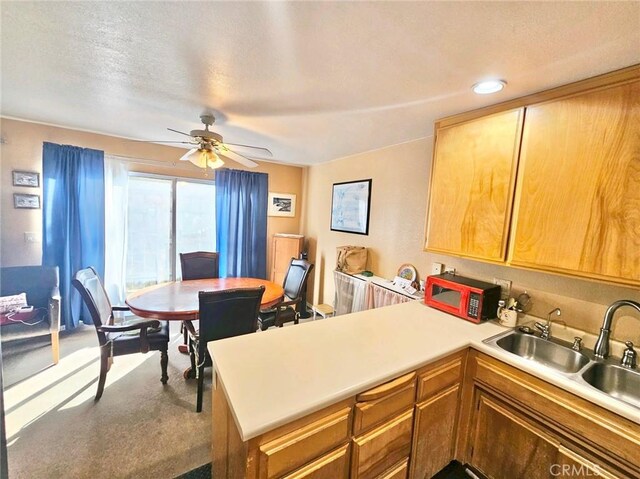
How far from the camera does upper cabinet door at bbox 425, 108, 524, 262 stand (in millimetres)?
1607

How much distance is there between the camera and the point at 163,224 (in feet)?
11.7

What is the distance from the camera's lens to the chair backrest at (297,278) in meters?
2.90

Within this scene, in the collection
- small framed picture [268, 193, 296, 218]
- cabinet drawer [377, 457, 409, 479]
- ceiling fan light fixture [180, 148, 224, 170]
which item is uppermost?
ceiling fan light fixture [180, 148, 224, 170]

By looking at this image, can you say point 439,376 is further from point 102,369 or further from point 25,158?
point 25,158

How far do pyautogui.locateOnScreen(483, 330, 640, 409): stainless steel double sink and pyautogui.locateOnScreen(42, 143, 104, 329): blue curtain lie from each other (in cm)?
403

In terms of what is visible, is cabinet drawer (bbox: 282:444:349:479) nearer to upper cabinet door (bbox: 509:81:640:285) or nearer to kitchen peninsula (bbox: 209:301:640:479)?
kitchen peninsula (bbox: 209:301:640:479)

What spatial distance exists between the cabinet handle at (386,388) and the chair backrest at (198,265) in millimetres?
2625

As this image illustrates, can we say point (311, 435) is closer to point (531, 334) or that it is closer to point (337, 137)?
point (531, 334)

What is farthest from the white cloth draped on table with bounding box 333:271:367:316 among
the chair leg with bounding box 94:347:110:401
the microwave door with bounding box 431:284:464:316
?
the chair leg with bounding box 94:347:110:401

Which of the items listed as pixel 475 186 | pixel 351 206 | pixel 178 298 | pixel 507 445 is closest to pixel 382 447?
pixel 507 445

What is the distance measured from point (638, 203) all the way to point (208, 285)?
3.21 metres

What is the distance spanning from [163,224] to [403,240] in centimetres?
313

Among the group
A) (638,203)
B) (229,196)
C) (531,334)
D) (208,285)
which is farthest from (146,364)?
(638,203)

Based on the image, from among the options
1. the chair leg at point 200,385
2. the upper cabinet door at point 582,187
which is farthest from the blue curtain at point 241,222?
the upper cabinet door at point 582,187
